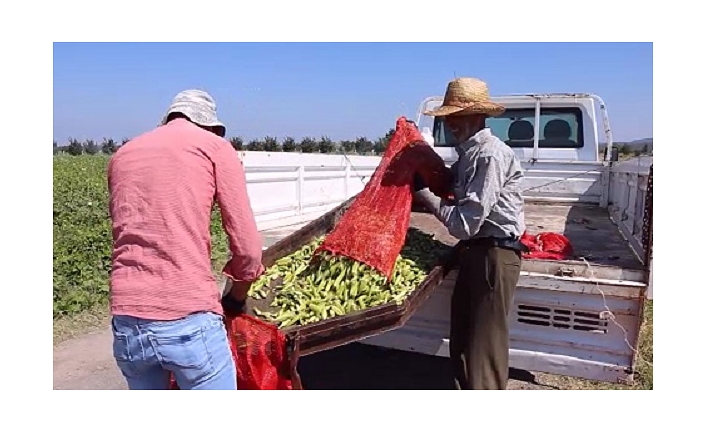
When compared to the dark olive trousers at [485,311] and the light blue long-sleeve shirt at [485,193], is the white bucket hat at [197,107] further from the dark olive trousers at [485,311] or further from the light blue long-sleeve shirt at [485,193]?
the dark olive trousers at [485,311]

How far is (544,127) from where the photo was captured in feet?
22.9

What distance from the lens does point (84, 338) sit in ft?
18.5

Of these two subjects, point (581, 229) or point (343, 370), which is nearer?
point (343, 370)

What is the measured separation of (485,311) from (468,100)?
4.10 ft

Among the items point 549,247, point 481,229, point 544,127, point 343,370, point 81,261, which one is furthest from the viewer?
point 544,127

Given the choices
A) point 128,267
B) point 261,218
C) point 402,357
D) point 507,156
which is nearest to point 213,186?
point 128,267

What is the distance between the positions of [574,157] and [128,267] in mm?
5701

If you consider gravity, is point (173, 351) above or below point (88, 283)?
above

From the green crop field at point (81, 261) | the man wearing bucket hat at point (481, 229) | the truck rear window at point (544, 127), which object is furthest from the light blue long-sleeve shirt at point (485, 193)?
the green crop field at point (81, 261)

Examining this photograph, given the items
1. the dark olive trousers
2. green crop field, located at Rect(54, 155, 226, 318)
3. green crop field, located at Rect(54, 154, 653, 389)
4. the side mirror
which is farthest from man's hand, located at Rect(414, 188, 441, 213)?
green crop field, located at Rect(54, 155, 226, 318)

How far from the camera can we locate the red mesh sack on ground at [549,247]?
4172 millimetres

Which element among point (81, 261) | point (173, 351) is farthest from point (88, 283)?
point (173, 351)

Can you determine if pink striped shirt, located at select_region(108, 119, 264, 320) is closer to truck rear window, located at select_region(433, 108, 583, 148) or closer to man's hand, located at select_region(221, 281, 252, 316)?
man's hand, located at select_region(221, 281, 252, 316)

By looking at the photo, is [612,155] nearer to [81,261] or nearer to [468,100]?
[468,100]
